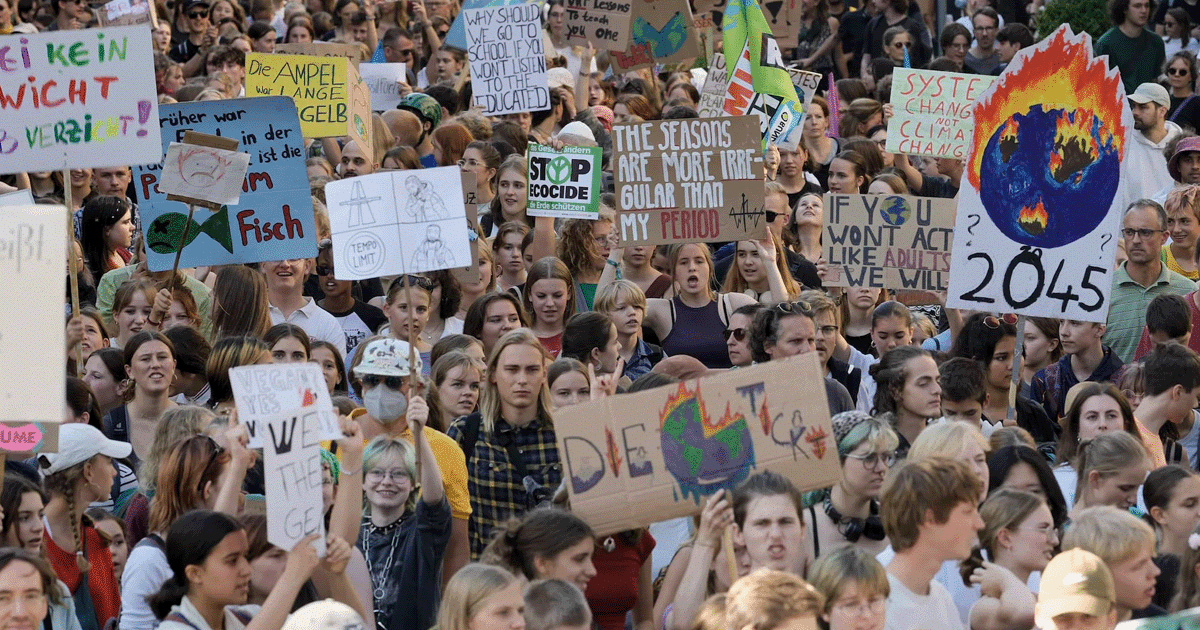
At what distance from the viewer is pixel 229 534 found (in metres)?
5.41

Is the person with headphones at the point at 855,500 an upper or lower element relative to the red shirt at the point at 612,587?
upper

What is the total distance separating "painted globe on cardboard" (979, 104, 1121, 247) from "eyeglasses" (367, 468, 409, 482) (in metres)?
3.13

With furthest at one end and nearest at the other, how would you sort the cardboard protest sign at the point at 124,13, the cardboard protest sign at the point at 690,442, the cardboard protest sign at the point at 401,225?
1. the cardboard protest sign at the point at 124,13
2. the cardboard protest sign at the point at 401,225
3. the cardboard protest sign at the point at 690,442

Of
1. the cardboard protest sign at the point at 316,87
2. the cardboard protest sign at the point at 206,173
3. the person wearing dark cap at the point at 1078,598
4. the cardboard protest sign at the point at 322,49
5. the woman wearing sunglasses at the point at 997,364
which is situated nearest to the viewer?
the person wearing dark cap at the point at 1078,598

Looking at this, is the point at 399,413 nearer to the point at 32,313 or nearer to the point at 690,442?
the point at 690,442

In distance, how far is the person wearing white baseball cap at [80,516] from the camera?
20.4ft

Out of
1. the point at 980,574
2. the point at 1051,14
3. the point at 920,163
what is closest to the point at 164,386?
the point at 980,574

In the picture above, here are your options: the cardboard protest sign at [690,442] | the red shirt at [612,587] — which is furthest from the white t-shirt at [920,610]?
the red shirt at [612,587]

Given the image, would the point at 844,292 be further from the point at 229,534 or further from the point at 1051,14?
the point at 1051,14

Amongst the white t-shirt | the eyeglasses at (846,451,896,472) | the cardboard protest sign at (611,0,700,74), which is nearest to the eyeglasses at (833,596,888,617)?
the white t-shirt

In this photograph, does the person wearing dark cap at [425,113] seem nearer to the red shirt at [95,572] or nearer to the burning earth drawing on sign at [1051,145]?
the burning earth drawing on sign at [1051,145]

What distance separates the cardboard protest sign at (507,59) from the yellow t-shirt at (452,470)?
6.47 metres

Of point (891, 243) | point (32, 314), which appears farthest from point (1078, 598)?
point (891, 243)

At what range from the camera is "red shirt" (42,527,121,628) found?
6191mm
